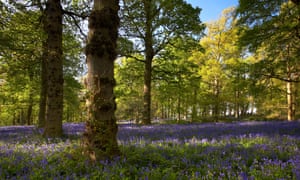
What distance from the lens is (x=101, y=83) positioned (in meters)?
4.03

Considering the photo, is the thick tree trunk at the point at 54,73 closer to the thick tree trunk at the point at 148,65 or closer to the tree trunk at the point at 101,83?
the tree trunk at the point at 101,83

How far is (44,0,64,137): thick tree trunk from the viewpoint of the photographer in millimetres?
7715

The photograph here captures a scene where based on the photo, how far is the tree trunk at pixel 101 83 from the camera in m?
3.94

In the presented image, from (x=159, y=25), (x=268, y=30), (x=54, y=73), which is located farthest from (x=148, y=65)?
(x=54, y=73)

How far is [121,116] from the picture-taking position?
184 ft

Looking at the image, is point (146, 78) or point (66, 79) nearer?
point (146, 78)

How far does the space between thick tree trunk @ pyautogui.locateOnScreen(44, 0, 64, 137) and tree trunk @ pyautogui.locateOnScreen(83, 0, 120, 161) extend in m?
4.21

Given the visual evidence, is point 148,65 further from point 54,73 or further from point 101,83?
point 101,83

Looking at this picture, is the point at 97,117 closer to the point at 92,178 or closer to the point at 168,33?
the point at 92,178

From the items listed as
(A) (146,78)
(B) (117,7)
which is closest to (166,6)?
(A) (146,78)

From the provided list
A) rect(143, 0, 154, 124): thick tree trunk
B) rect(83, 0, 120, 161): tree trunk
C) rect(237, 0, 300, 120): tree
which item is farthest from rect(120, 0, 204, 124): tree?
rect(83, 0, 120, 161): tree trunk

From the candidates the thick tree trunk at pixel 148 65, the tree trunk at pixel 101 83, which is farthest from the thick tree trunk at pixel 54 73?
the thick tree trunk at pixel 148 65

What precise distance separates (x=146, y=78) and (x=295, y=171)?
1345 cm

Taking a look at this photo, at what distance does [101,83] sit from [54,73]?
4.69m
